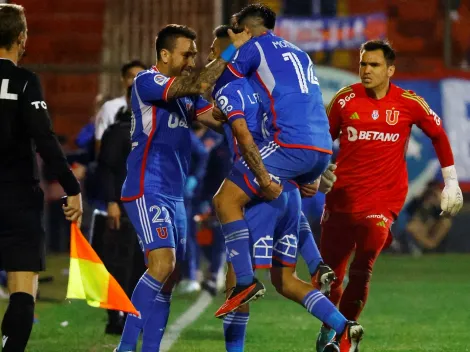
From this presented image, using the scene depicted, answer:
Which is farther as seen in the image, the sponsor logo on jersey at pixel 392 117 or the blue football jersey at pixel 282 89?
the sponsor logo on jersey at pixel 392 117

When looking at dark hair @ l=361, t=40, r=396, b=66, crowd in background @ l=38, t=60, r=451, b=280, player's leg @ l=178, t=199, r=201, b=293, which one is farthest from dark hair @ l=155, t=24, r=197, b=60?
player's leg @ l=178, t=199, r=201, b=293

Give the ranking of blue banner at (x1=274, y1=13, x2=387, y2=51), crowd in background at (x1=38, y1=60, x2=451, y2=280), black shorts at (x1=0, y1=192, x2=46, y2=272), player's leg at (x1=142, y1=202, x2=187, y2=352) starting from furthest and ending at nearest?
blue banner at (x1=274, y1=13, x2=387, y2=51) → crowd in background at (x1=38, y1=60, x2=451, y2=280) → player's leg at (x1=142, y1=202, x2=187, y2=352) → black shorts at (x1=0, y1=192, x2=46, y2=272)

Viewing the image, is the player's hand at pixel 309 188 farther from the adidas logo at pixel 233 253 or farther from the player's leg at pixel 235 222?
the adidas logo at pixel 233 253

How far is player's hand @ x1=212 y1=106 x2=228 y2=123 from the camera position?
24.9 feet

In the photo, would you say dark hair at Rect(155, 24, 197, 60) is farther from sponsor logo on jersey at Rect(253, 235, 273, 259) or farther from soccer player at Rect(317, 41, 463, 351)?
sponsor logo on jersey at Rect(253, 235, 273, 259)

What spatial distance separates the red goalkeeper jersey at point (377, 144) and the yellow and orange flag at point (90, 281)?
1958 mm

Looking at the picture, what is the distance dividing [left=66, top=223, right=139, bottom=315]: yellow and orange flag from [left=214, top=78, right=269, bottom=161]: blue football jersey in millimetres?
1134

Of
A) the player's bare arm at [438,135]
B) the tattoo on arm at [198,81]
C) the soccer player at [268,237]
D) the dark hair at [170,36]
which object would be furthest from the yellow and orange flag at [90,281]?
the player's bare arm at [438,135]

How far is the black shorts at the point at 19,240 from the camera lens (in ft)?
22.3

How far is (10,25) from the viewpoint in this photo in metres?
6.82

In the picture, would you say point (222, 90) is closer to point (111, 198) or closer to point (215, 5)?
point (111, 198)

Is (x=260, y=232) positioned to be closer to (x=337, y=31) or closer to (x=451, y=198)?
(x=451, y=198)

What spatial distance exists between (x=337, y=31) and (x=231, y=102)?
12663mm

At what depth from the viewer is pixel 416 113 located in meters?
8.62
